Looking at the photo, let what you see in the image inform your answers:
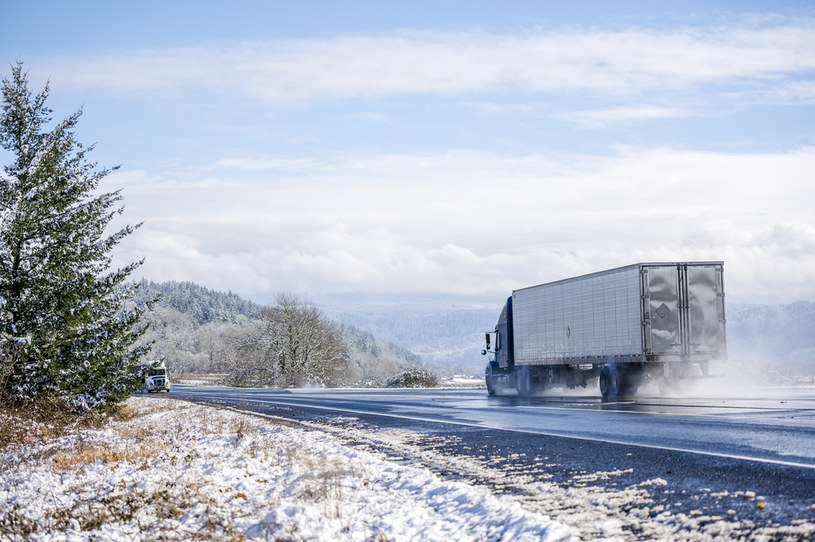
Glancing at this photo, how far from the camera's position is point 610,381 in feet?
83.4

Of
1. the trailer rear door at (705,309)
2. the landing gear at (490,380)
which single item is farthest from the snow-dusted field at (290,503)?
the landing gear at (490,380)

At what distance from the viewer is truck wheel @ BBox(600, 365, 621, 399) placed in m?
25.0

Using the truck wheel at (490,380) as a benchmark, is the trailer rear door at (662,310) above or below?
above

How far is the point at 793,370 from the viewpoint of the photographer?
4003cm

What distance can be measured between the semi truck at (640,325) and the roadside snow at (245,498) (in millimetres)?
15112

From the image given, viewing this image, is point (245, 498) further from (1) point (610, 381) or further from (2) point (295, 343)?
(2) point (295, 343)

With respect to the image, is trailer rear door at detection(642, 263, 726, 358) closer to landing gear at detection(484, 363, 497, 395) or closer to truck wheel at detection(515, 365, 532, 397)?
truck wheel at detection(515, 365, 532, 397)

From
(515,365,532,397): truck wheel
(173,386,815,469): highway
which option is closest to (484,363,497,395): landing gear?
(515,365,532,397): truck wheel

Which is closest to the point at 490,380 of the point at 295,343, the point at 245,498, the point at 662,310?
the point at 662,310

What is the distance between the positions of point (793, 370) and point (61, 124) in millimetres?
37958

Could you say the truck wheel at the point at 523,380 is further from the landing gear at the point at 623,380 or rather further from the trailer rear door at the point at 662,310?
the trailer rear door at the point at 662,310

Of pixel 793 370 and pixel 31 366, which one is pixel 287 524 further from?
pixel 793 370

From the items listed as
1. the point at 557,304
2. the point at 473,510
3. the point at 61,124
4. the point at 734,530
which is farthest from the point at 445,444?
the point at 557,304

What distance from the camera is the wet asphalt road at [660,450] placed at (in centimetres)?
638
